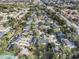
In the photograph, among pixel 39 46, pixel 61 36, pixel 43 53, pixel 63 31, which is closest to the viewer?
pixel 43 53

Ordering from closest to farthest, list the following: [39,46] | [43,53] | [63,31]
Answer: [43,53], [39,46], [63,31]

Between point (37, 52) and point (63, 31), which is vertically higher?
point (37, 52)

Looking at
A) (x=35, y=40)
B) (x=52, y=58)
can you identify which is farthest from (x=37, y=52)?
(x=35, y=40)

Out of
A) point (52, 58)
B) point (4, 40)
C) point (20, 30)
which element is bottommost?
point (20, 30)

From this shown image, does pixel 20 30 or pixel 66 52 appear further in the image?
pixel 20 30

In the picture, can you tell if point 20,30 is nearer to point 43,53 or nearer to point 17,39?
point 17,39

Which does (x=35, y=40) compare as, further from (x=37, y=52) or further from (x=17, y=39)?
(x=37, y=52)

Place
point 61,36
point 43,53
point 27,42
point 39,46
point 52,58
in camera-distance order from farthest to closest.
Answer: point 61,36
point 27,42
point 39,46
point 43,53
point 52,58

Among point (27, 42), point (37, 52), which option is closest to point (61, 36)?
point (27, 42)

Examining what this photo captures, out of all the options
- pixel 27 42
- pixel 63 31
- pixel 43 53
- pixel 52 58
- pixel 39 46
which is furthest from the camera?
pixel 63 31
